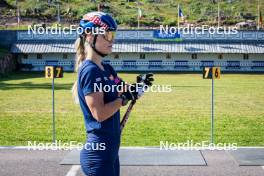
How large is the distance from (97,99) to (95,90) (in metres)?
0.08

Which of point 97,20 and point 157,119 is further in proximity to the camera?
point 157,119

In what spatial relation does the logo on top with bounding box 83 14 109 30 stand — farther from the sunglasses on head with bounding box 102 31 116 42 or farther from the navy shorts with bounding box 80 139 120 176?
the navy shorts with bounding box 80 139 120 176

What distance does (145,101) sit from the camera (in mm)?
21281

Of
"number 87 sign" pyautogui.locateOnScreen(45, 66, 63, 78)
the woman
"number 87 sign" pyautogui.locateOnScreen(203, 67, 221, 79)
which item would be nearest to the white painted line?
"number 87 sign" pyautogui.locateOnScreen(45, 66, 63, 78)

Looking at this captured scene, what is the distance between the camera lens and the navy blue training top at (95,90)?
358cm

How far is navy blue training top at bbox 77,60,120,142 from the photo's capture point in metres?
3.58

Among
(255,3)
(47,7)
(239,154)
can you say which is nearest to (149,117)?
(239,154)

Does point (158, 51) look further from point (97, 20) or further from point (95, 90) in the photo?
point (95, 90)

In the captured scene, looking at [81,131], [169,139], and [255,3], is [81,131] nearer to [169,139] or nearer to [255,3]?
[169,139]

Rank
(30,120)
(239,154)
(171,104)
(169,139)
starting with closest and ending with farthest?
(239,154) < (169,139) < (30,120) < (171,104)

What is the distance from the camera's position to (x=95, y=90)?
356cm

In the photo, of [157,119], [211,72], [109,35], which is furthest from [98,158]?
[157,119]

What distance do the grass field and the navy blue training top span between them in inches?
273

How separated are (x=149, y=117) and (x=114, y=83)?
38.7 ft
